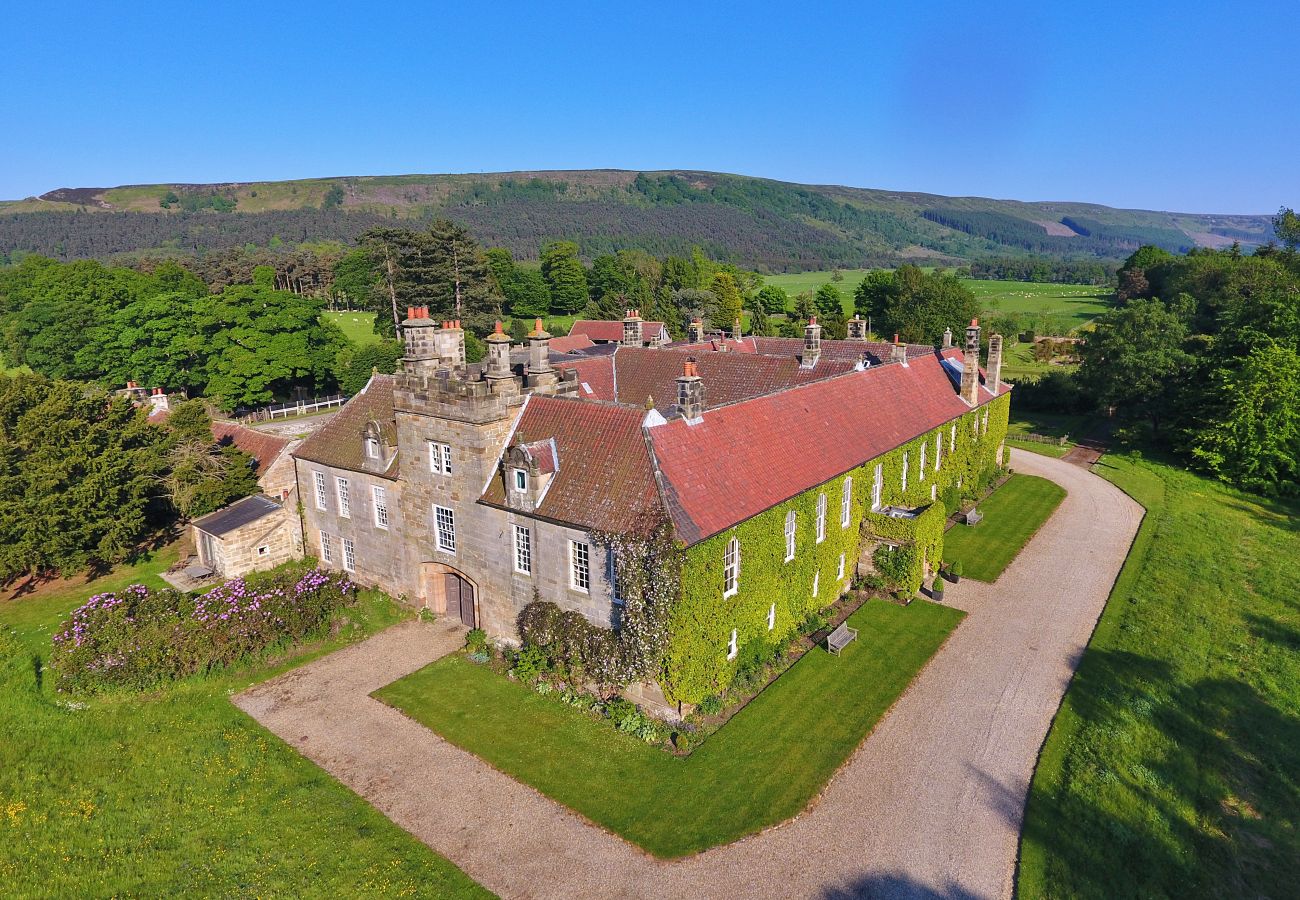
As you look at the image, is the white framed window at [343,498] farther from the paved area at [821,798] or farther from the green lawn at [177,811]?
the green lawn at [177,811]

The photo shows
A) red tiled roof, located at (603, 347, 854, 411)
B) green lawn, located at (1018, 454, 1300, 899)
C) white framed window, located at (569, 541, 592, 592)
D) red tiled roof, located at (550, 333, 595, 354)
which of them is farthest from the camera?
red tiled roof, located at (550, 333, 595, 354)

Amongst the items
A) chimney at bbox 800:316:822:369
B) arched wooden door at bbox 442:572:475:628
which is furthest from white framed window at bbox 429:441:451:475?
chimney at bbox 800:316:822:369

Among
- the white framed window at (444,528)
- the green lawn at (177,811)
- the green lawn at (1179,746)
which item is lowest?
the green lawn at (1179,746)

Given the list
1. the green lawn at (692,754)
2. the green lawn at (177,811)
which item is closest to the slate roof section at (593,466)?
the green lawn at (692,754)

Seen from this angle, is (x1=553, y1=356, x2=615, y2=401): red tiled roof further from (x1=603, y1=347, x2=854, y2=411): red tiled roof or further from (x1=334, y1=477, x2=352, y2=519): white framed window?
(x1=334, y1=477, x2=352, y2=519): white framed window

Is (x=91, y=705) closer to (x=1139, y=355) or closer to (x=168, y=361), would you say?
(x=168, y=361)

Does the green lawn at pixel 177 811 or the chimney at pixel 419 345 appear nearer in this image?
the green lawn at pixel 177 811

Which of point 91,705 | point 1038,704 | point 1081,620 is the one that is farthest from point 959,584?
point 91,705
